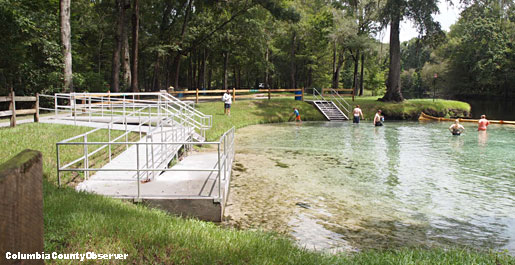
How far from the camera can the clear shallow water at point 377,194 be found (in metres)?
7.95

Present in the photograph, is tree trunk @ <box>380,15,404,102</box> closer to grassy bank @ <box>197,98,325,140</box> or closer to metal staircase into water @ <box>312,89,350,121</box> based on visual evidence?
metal staircase into water @ <box>312,89,350,121</box>

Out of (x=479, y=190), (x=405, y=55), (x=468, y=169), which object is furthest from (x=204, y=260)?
(x=405, y=55)

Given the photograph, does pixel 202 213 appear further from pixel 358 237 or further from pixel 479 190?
pixel 479 190

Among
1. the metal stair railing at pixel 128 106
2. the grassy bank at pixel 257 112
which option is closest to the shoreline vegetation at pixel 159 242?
the metal stair railing at pixel 128 106

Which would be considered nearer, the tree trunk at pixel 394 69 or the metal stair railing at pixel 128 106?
the metal stair railing at pixel 128 106

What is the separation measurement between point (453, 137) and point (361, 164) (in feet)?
42.2

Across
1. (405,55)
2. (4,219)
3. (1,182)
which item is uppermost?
(405,55)

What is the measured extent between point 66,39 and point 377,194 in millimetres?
19949

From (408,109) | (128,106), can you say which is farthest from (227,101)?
(408,109)

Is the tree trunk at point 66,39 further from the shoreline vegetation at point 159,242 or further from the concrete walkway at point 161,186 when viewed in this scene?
the shoreline vegetation at point 159,242

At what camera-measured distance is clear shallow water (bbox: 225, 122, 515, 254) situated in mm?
7948

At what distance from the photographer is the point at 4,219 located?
180cm

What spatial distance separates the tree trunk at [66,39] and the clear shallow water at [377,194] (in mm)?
11261

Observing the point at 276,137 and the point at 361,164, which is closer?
the point at 361,164
